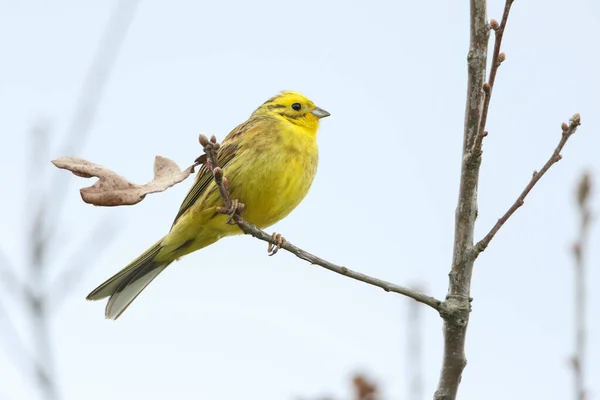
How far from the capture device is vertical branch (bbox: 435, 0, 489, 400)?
9.97ft

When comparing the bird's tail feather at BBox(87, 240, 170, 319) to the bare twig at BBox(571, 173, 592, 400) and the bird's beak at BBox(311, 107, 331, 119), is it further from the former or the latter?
the bare twig at BBox(571, 173, 592, 400)

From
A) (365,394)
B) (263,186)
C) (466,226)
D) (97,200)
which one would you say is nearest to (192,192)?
(263,186)

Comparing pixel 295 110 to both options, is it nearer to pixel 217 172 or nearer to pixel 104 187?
pixel 217 172

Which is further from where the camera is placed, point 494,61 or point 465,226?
point 465,226

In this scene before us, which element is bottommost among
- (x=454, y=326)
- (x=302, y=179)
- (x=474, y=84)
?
(x=454, y=326)

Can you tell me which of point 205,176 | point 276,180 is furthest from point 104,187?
point 205,176

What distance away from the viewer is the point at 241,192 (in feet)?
18.1

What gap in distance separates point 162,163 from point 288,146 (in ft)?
6.51

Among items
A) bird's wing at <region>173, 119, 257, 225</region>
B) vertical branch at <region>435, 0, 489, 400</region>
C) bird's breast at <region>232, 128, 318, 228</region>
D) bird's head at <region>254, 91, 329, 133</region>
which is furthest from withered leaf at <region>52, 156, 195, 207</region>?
bird's head at <region>254, 91, 329, 133</region>

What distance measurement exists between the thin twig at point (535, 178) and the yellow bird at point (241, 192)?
2.54 meters

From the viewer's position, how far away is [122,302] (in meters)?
5.93

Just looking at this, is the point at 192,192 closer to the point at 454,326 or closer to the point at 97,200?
the point at 97,200

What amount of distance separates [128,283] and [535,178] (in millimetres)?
3605

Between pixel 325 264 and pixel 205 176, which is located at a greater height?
pixel 205 176
